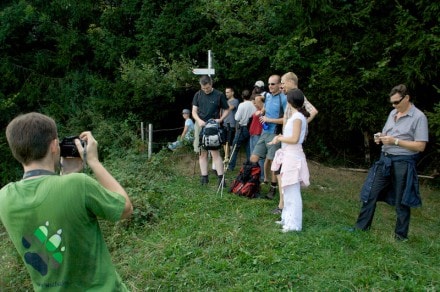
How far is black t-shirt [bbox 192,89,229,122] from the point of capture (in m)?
7.45

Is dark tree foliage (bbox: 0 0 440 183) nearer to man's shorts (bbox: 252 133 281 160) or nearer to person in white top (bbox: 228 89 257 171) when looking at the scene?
person in white top (bbox: 228 89 257 171)

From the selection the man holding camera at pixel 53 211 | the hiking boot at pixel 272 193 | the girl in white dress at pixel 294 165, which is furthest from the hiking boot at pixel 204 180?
the man holding camera at pixel 53 211

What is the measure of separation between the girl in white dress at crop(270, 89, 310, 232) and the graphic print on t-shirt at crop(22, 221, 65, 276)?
354 centimetres

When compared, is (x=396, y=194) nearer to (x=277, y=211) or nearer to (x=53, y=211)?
(x=277, y=211)

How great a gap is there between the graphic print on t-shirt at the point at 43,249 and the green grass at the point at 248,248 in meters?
2.29

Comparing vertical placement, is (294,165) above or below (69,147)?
below

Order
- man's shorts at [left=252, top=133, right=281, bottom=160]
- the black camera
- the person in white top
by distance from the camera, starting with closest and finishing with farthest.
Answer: the black camera < man's shorts at [left=252, top=133, right=281, bottom=160] < the person in white top

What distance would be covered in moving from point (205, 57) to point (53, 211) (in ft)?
38.5

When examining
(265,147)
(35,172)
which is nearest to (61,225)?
(35,172)

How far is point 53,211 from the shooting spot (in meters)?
2.04

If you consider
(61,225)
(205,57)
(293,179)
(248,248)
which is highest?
(205,57)

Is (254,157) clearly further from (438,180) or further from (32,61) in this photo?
(32,61)

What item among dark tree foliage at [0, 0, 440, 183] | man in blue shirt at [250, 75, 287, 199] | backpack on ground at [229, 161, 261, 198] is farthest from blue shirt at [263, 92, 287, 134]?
dark tree foliage at [0, 0, 440, 183]

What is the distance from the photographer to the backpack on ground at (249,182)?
6.94 m
